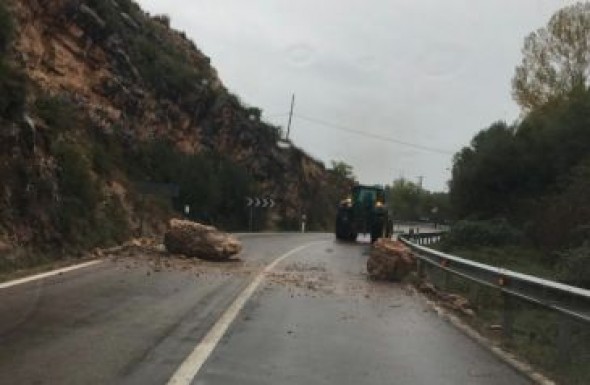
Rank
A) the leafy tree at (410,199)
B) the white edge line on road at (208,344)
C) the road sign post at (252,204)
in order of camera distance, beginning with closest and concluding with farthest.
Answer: the white edge line on road at (208,344), the road sign post at (252,204), the leafy tree at (410,199)

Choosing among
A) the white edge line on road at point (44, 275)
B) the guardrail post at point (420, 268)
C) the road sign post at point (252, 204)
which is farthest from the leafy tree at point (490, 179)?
the white edge line on road at point (44, 275)

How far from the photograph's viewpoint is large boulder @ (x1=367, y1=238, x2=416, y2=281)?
2000 centimetres

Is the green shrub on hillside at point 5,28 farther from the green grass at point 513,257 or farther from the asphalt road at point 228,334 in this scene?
the green grass at point 513,257

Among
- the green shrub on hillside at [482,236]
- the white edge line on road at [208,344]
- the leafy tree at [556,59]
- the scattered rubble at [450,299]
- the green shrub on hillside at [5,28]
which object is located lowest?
the white edge line on road at [208,344]

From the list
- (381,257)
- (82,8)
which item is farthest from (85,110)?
(381,257)

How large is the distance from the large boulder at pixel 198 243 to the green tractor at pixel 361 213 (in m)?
15.7

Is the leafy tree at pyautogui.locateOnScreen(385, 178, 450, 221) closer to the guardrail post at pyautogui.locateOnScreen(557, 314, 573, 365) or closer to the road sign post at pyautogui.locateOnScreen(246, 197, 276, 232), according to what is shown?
the road sign post at pyautogui.locateOnScreen(246, 197, 276, 232)

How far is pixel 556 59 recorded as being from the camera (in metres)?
55.9

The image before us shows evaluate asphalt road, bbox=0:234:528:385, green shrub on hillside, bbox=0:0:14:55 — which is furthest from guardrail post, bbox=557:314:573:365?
green shrub on hillside, bbox=0:0:14:55

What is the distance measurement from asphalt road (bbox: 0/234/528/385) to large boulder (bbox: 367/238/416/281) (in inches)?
67.9

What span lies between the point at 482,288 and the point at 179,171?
30622 millimetres

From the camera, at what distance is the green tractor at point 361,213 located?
3884 cm

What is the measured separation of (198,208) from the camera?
1913 inches

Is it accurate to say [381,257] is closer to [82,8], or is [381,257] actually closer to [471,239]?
[471,239]
